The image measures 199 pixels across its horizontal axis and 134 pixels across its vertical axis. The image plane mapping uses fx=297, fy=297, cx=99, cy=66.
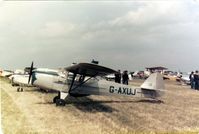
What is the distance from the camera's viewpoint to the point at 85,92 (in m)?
14.5

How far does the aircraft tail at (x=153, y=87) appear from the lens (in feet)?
52.6

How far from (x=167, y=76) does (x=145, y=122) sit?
39.7 m

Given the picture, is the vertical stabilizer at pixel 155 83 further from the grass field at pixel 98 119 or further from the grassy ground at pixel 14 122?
the grassy ground at pixel 14 122

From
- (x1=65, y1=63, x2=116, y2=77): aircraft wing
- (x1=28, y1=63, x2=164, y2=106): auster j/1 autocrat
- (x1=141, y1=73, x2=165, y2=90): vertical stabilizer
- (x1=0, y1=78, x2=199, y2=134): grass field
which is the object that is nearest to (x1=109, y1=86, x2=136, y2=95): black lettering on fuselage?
(x1=28, y1=63, x2=164, y2=106): auster j/1 autocrat

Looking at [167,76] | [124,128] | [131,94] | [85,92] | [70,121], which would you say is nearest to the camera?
[124,128]

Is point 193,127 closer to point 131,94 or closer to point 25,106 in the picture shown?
point 131,94

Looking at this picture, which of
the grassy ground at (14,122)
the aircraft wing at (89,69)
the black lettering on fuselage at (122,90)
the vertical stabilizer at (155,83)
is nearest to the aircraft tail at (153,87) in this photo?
→ the vertical stabilizer at (155,83)

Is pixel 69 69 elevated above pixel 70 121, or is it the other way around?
pixel 69 69

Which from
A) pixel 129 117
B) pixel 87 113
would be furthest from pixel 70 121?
pixel 129 117

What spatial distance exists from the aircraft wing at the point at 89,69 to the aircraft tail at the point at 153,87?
11.1 ft

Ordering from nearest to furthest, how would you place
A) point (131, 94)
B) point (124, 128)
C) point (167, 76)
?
point (124, 128) < point (131, 94) < point (167, 76)

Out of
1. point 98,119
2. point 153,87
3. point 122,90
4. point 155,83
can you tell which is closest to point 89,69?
point 122,90

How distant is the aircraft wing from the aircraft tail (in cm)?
340

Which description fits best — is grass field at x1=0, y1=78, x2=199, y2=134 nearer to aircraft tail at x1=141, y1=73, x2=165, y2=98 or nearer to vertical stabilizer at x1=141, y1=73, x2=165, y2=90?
aircraft tail at x1=141, y1=73, x2=165, y2=98
